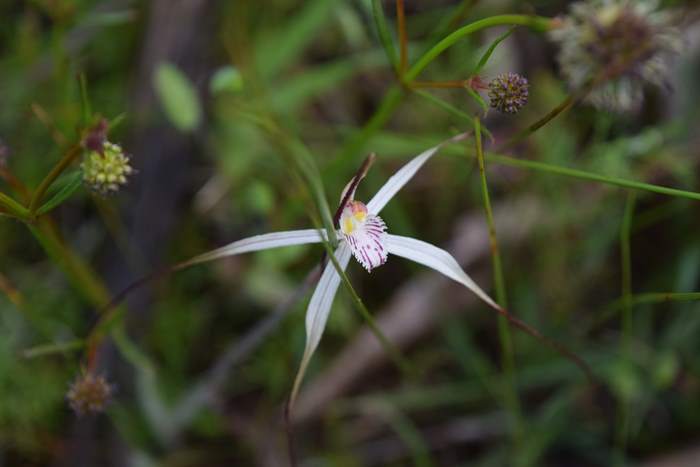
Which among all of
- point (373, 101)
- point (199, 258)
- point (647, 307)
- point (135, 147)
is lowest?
point (199, 258)

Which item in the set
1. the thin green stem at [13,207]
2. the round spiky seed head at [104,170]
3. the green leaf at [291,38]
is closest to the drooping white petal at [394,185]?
the round spiky seed head at [104,170]

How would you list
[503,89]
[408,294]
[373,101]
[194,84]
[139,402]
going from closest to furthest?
1. [503,89]
2. [139,402]
3. [194,84]
4. [408,294]
5. [373,101]

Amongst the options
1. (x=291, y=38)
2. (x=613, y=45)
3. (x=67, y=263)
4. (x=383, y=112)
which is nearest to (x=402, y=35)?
(x=383, y=112)

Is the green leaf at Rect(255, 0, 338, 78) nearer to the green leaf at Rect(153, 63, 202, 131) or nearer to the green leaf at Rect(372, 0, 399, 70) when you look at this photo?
the green leaf at Rect(153, 63, 202, 131)

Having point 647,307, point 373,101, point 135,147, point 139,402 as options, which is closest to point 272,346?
point 139,402

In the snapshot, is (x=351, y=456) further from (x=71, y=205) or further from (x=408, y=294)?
(x=71, y=205)

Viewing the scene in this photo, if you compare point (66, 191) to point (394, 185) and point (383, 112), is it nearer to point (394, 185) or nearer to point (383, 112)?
point (394, 185)

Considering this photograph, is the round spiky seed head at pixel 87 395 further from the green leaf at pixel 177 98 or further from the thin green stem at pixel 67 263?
the green leaf at pixel 177 98
